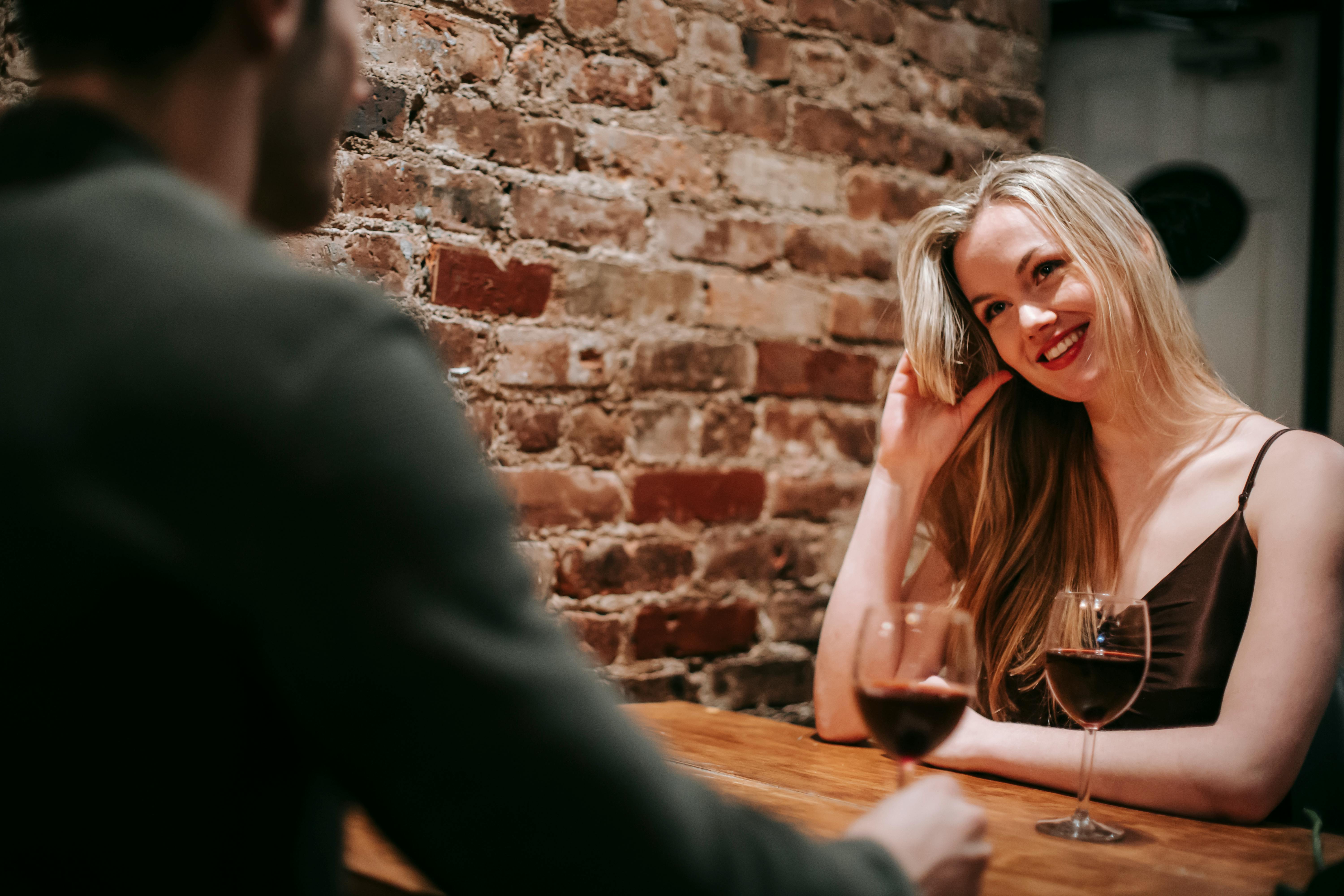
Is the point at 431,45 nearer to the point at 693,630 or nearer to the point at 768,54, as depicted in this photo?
the point at 768,54

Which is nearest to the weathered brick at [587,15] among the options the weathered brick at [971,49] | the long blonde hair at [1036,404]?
the long blonde hair at [1036,404]

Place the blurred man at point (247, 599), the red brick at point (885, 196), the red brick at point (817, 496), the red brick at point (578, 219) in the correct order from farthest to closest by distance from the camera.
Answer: the red brick at point (885, 196) < the red brick at point (817, 496) < the red brick at point (578, 219) < the blurred man at point (247, 599)

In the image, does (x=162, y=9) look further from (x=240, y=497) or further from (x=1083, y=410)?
(x=1083, y=410)

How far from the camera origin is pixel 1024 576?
1758 mm

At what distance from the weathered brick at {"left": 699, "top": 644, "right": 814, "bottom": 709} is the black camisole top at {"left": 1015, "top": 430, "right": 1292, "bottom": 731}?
30.5 inches

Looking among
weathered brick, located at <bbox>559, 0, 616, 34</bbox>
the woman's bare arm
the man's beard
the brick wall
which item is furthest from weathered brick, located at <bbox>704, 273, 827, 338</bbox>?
the man's beard

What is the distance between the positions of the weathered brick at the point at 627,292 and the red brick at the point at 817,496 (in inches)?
17.3

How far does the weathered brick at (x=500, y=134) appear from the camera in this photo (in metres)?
1.79

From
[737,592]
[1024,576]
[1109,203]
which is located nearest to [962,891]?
[1024,576]

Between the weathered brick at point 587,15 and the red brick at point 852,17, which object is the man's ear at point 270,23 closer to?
the weathered brick at point 587,15

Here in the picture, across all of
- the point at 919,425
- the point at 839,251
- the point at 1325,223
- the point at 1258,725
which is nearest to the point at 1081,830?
the point at 1258,725

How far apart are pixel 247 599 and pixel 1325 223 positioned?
3.00m

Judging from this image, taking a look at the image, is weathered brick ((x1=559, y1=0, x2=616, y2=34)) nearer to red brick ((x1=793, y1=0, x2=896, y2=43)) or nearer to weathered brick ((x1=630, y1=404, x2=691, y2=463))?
red brick ((x1=793, y1=0, x2=896, y2=43))

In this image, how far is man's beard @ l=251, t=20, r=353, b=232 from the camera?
613 millimetres
